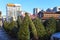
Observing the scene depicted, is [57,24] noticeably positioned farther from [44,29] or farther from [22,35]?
[22,35]

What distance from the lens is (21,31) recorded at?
47.2 ft

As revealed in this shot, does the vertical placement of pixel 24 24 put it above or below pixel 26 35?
above

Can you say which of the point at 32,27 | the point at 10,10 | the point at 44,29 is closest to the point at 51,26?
the point at 44,29

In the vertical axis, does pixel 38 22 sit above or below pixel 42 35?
above

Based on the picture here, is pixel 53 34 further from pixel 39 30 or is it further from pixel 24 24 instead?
pixel 24 24

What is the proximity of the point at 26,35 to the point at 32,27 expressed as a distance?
2.02 m

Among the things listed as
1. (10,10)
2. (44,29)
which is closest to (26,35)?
(44,29)

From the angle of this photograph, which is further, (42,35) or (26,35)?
(42,35)

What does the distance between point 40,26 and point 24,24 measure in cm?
300

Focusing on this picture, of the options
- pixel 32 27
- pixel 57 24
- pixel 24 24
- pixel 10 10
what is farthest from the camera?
pixel 10 10

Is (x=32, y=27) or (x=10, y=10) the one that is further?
(x=10, y=10)

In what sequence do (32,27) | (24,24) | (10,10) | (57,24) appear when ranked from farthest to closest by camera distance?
1. (10,10)
2. (57,24)
3. (32,27)
4. (24,24)

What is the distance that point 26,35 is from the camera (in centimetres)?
1434

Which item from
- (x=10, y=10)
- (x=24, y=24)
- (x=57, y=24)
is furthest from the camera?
(x=10, y=10)
